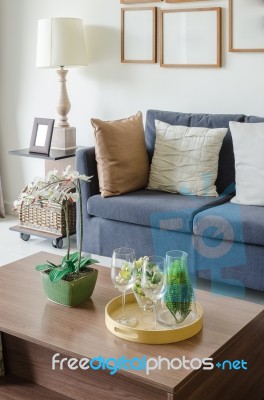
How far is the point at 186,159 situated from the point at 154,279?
174cm

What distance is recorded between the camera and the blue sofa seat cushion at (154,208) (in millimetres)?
3566

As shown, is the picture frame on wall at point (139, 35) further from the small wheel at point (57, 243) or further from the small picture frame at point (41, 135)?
the small wheel at point (57, 243)

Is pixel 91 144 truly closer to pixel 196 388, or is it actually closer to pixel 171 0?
pixel 171 0

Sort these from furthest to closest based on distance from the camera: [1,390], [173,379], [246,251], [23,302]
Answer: [246,251]
[23,302]
[1,390]
[173,379]

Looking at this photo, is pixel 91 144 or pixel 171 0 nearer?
pixel 171 0

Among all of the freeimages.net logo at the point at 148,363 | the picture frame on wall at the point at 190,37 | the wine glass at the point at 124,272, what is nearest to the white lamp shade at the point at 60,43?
the picture frame on wall at the point at 190,37

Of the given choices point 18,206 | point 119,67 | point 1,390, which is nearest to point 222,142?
point 119,67

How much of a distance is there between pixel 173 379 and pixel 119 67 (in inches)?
118

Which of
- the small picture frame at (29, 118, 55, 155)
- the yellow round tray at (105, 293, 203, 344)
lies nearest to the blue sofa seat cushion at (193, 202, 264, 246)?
the yellow round tray at (105, 293, 203, 344)

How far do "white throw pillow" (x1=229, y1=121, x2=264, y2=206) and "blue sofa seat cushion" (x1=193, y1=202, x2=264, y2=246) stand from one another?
0.30ft

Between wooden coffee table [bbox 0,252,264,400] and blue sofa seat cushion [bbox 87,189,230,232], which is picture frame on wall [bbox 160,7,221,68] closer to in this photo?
blue sofa seat cushion [bbox 87,189,230,232]

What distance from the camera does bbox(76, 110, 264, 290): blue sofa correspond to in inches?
132

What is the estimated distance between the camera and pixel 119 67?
4.57 metres

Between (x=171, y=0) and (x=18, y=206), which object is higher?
(x=171, y=0)
